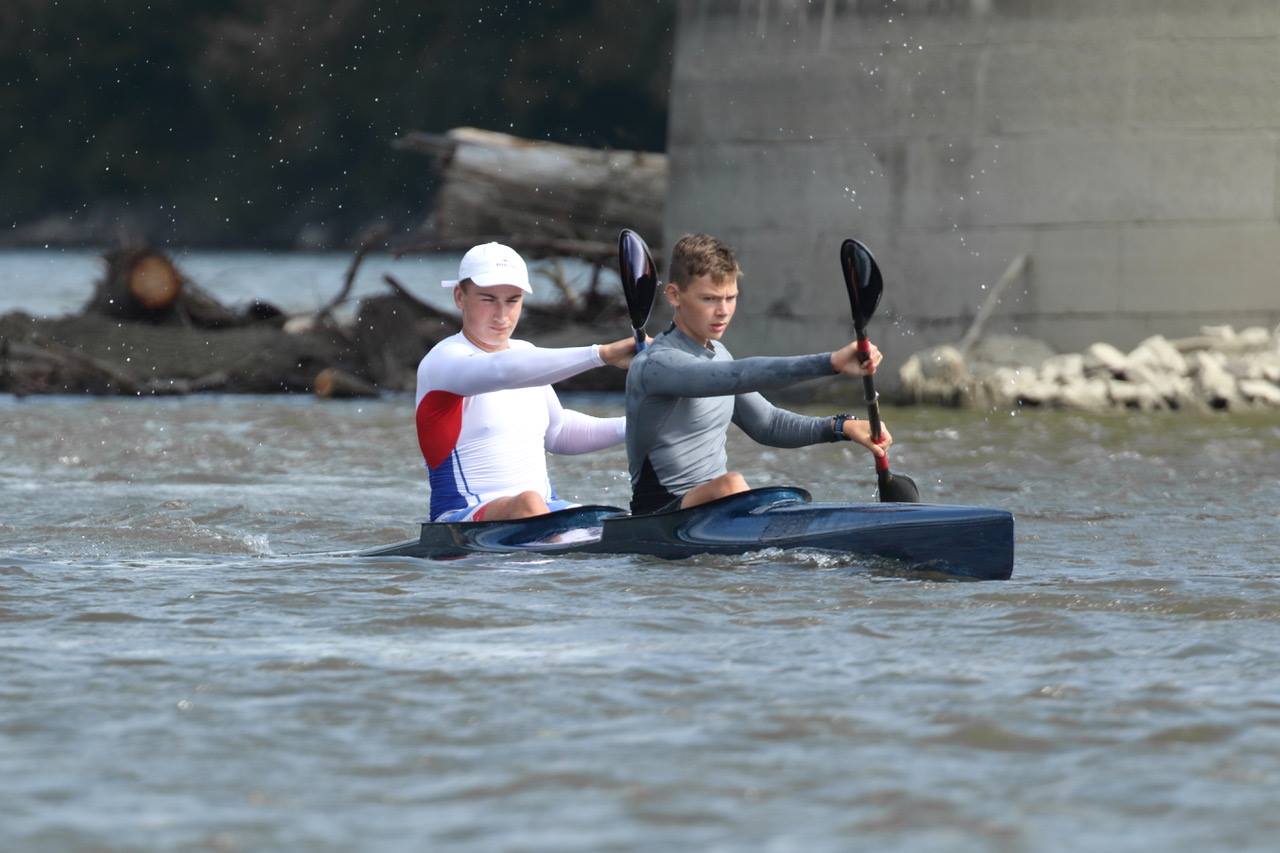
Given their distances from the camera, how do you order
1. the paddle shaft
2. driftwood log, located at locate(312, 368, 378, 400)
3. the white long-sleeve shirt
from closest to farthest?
1. the paddle shaft
2. the white long-sleeve shirt
3. driftwood log, located at locate(312, 368, 378, 400)

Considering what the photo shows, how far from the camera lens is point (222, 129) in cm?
7200

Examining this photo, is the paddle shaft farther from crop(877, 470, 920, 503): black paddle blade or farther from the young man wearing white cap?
the young man wearing white cap

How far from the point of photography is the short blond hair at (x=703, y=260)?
7.21 meters

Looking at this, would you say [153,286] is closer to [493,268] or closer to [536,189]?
[536,189]

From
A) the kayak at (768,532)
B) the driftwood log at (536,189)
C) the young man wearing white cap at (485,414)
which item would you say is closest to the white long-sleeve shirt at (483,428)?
the young man wearing white cap at (485,414)

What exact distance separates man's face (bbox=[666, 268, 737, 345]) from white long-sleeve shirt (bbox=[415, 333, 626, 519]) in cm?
49

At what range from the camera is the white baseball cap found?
303 inches

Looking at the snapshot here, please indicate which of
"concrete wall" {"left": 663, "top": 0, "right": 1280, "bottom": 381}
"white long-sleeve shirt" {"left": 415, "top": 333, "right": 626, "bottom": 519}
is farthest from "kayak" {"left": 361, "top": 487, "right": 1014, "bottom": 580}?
"concrete wall" {"left": 663, "top": 0, "right": 1280, "bottom": 381}

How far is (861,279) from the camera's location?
7.49 metres

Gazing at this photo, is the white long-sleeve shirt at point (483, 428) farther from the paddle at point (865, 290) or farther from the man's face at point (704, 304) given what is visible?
the paddle at point (865, 290)

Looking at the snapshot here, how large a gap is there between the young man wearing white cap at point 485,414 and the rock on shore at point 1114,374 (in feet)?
21.9

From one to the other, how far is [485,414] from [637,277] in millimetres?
791

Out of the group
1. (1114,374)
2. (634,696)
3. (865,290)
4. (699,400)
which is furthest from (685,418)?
(1114,374)

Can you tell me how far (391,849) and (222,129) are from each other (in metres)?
69.9
